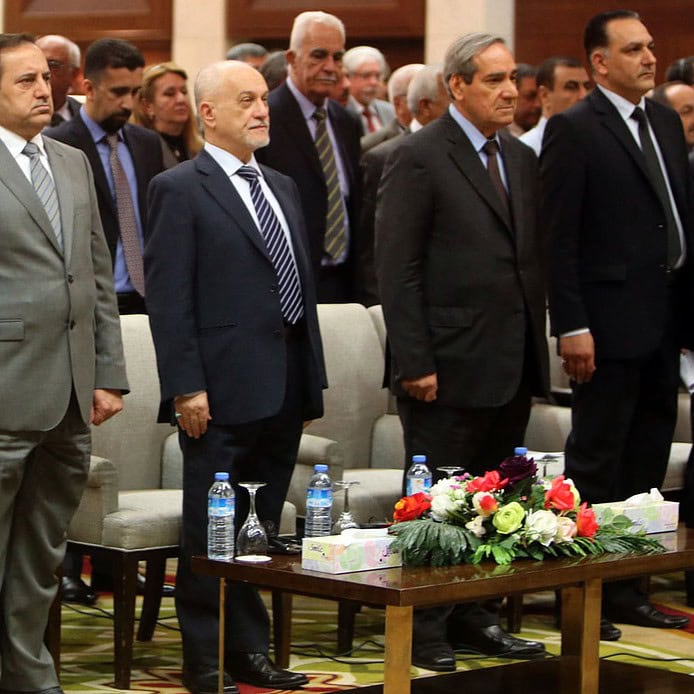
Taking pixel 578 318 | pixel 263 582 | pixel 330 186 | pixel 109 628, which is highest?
pixel 330 186

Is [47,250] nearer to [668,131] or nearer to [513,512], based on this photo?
[513,512]

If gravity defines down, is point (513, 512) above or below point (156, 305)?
below

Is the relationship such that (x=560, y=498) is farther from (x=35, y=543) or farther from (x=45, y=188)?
(x=45, y=188)

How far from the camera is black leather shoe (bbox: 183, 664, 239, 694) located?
15.3 feet

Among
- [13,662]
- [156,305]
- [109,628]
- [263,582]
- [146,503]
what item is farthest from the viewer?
[109,628]

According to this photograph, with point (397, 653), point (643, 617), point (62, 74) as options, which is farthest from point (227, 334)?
point (62, 74)

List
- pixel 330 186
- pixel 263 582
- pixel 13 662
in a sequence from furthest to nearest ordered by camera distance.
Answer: pixel 330 186 → pixel 13 662 → pixel 263 582

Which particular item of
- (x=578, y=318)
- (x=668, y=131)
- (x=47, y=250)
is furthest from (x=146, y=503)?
(x=668, y=131)

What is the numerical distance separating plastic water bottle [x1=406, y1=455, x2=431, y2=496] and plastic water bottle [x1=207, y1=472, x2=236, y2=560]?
522 millimetres

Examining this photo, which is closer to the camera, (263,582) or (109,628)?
(263,582)

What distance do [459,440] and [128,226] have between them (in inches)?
70.0

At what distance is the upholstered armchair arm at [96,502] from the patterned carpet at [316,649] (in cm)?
Answer: 40

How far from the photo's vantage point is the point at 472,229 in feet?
16.6

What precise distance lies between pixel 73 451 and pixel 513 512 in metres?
1.13
